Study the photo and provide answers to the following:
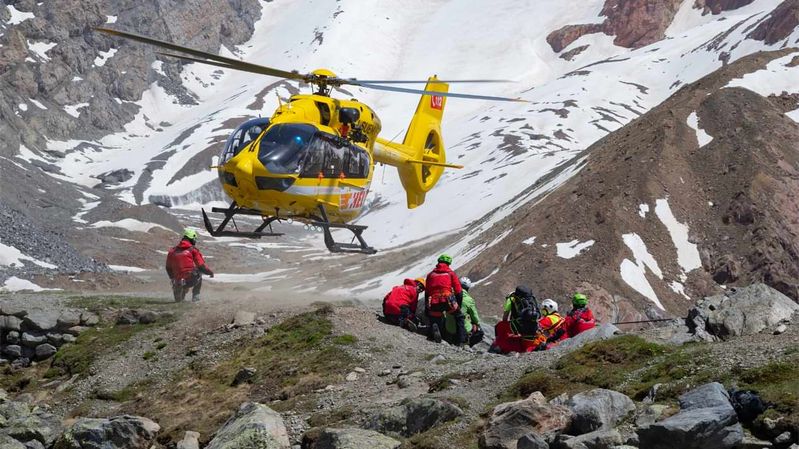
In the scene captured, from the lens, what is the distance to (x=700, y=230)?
2196 inches

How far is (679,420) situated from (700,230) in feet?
153

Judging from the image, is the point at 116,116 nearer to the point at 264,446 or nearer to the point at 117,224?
the point at 117,224

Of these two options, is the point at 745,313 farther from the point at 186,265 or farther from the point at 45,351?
the point at 45,351

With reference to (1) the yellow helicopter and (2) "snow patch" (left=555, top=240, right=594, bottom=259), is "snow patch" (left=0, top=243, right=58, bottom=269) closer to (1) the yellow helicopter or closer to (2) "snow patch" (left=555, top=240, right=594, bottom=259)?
(2) "snow patch" (left=555, top=240, right=594, bottom=259)

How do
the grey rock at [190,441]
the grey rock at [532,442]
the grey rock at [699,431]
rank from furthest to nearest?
1. the grey rock at [190,441]
2. the grey rock at [532,442]
3. the grey rock at [699,431]

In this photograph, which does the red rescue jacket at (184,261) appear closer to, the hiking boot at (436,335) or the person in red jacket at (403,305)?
the person in red jacket at (403,305)

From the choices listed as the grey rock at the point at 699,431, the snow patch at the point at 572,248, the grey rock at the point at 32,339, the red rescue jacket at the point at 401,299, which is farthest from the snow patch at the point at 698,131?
the grey rock at the point at 699,431

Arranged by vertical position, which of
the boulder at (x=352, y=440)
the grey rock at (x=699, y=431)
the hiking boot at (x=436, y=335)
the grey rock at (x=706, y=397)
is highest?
the hiking boot at (x=436, y=335)

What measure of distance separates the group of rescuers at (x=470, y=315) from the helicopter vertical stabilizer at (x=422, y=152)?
10674 mm

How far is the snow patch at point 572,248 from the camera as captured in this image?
51938 millimetres

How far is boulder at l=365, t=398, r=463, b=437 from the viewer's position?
45.7 ft

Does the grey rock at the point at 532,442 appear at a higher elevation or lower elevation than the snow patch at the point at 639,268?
lower

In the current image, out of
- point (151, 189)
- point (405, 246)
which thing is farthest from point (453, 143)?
point (405, 246)

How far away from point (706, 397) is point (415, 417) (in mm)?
4279
